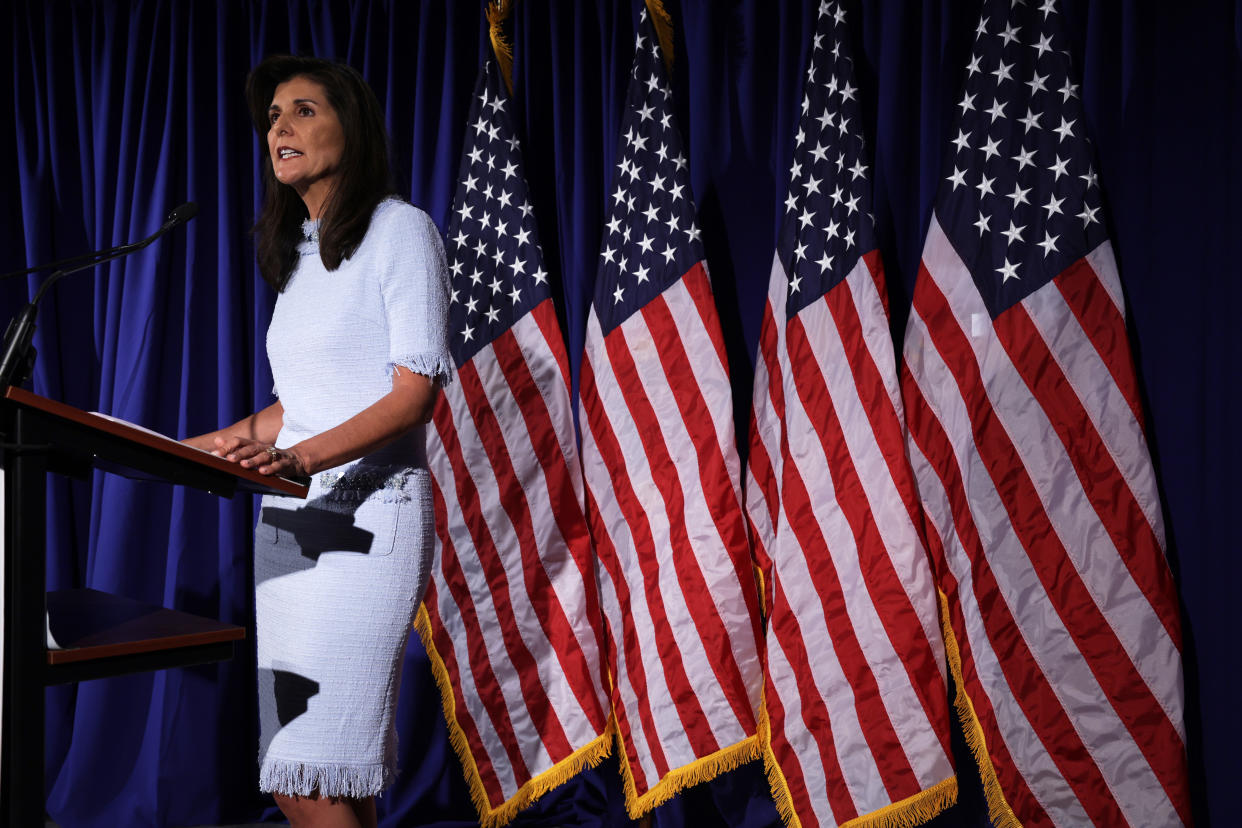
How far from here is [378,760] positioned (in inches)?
56.3

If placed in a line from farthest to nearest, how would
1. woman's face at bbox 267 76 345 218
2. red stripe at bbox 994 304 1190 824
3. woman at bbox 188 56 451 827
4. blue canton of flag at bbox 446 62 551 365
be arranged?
blue canton of flag at bbox 446 62 551 365, red stripe at bbox 994 304 1190 824, woman's face at bbox 267 76 345 218, woman at bbox 188 56 451 827

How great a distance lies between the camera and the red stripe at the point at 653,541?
2377mm

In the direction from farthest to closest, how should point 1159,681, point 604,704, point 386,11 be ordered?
1. point 386,11
2. point 604,704
3. point 1159,681

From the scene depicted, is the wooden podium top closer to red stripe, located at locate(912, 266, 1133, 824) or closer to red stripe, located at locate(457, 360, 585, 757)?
red stripe, located at locate(457, 360, 585, 757)

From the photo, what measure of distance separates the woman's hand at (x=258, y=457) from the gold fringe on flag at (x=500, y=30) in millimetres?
1835

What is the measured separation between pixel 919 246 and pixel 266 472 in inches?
76.5

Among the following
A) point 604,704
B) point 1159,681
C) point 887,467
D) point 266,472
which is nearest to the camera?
point 266,472

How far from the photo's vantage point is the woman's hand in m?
1.04

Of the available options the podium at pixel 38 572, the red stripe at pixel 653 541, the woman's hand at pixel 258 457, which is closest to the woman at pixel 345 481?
the woman's hand at pixel 258 457

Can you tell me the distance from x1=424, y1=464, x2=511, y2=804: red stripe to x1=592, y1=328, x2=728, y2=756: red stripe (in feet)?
1.33

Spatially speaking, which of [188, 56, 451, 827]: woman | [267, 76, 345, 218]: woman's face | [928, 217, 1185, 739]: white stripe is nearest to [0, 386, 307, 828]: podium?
[188, 56, 451, 827]: woman

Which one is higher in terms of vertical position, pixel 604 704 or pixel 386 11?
pixel 386 11

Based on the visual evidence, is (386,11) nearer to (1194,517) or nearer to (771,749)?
(771,749)

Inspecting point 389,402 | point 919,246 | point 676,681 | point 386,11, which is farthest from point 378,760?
point 386,11
